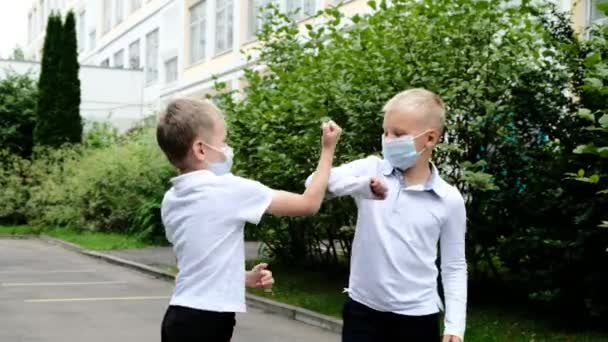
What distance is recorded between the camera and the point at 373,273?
3352 mm

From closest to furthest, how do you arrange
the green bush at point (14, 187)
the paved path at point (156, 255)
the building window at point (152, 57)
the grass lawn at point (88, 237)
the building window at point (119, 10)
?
the paved path at point (156, 255), the grass lawn at point (88, 237), the green bush at point (14, 187), the building window at point (152, 57), the building window at point (119, 10)

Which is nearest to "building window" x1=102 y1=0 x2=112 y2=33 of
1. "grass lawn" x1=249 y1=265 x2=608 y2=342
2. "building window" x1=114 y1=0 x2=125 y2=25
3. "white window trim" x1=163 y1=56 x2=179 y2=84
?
"building window" x1=114 y1=0 x2=125 y2=25

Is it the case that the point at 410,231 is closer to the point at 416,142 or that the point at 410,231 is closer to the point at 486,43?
the point at 416,142

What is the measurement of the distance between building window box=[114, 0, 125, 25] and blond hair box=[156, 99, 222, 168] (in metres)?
43.6

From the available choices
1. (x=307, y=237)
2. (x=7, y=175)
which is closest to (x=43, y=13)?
(x=7, y=175)

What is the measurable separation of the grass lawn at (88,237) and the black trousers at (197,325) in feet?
58.4

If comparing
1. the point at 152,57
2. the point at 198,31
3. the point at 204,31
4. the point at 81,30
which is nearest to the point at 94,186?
the point at 204,31

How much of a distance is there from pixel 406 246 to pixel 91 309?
8.42 metres

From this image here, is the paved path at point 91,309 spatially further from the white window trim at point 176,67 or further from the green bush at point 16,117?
the white window trim at point 176,67

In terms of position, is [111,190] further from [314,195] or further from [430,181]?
[314,195]

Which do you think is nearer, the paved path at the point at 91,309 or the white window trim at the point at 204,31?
the paved path at the point at 91,309

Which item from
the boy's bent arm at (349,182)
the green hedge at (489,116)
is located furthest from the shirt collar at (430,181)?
the green hedge at (489,116)

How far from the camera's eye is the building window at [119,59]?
44938 mm

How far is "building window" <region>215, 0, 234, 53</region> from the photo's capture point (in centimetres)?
3195
